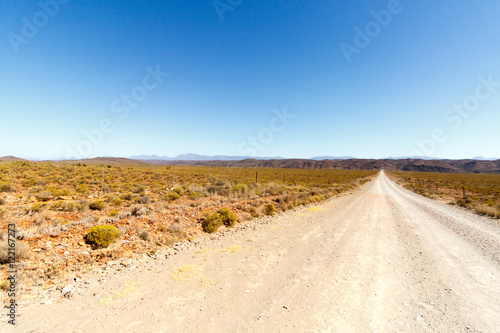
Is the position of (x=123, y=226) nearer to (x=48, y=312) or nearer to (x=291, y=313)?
(x=48, y=312)

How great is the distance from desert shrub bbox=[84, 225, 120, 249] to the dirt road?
1.75 m

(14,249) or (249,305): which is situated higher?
(14,249)

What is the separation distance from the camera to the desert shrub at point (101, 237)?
6.14 meters

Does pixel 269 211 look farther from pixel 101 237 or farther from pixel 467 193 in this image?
pixel 467 193

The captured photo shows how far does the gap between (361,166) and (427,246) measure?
196 metres

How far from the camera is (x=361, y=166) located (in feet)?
585

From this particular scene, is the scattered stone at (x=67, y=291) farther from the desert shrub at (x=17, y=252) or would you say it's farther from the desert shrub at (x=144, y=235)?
the desert shrub at (x=144, y=235)

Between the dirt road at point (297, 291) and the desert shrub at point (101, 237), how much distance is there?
1.75 meters

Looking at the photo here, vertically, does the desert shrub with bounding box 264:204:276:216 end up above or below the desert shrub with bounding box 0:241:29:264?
below

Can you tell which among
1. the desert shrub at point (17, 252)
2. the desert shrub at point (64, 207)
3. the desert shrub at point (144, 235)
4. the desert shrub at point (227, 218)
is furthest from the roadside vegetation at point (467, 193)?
the desert shrub at point (64, 207)

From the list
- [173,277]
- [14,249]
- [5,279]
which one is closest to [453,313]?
[173,277]

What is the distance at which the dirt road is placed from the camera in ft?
11.1

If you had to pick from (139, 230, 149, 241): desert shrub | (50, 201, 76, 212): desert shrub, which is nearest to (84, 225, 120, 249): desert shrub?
(139, 230, 149, 241): desert shrub

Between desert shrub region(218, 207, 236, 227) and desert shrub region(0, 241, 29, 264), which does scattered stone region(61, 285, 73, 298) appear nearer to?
desert shrub region(0, 241, 29, 264)
